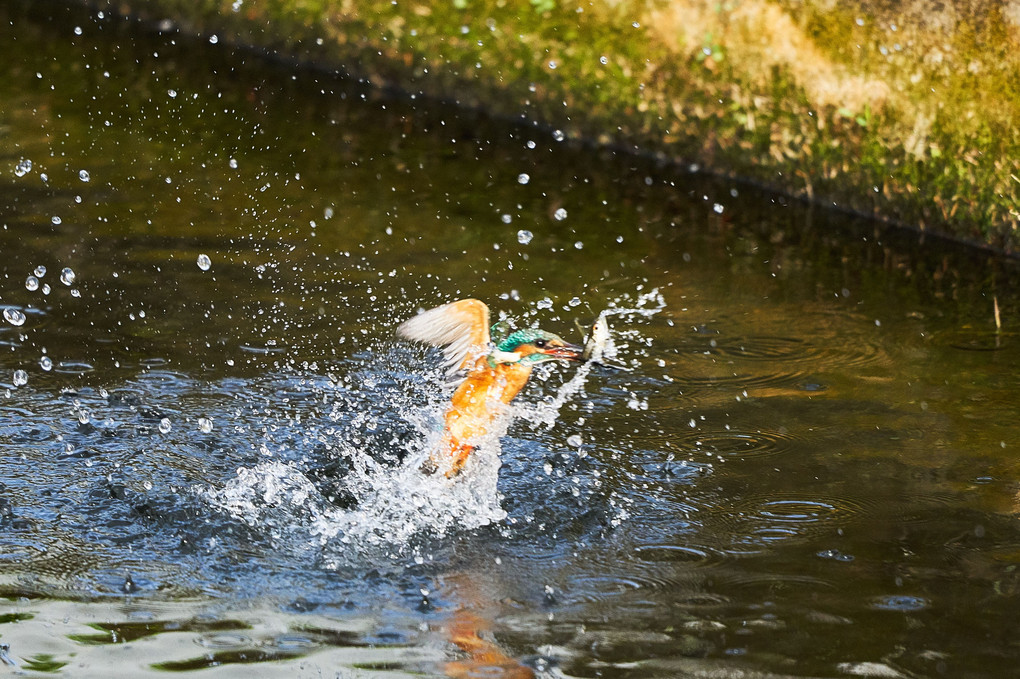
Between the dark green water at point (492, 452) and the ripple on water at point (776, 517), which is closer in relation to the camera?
the dark green water at point (492, 452)

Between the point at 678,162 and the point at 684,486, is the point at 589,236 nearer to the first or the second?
the point at 678,162

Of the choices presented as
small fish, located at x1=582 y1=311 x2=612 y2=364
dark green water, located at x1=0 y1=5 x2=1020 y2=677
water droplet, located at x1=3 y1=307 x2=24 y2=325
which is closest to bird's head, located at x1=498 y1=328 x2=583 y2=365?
small fish, located at x1=582 y1=311 x2=612 y2=364

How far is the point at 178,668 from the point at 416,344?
2.48 meters

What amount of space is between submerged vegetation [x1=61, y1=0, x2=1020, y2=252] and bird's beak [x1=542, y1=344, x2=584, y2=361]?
14.3 ft

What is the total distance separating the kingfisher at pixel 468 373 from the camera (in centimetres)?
500

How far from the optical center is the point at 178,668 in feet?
11.9

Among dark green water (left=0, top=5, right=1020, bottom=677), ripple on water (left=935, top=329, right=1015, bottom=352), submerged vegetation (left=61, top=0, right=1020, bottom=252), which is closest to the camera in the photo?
dark green water (left=0, top=5, right=1020, bottom=677)

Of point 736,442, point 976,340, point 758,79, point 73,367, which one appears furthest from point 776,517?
point 758,79

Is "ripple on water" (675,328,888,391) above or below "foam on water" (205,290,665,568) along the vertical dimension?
above

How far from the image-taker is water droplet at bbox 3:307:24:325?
6.08 meters

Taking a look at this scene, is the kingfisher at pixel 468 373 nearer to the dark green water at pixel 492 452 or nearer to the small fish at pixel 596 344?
the dark green water at pixel 492 452

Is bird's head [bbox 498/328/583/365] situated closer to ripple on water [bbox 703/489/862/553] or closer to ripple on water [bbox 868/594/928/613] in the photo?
ripple on water [bbox 703/489/862/553]

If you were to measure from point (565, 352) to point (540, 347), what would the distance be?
104 mm

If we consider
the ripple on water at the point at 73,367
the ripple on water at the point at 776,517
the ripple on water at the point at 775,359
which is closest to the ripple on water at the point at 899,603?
the ripple on water at the point at 776,517
